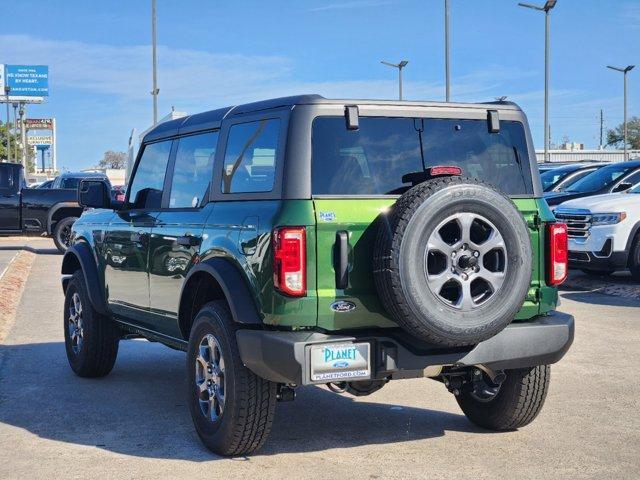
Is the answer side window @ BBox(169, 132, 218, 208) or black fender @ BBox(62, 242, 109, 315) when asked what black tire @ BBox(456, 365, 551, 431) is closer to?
side window @ BBox(169, 132, 218, 208)

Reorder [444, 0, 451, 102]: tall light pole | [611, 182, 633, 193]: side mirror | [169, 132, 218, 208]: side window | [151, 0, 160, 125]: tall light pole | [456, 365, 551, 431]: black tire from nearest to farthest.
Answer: [456, 365, 551, 431]: black tire < [169, 132, 218, 208]: side window < [611, 182, 633, 193]: side mirror < [444, 0, 451, 102]: tall light pole < [151, 0, 160, 125]: tall light pole

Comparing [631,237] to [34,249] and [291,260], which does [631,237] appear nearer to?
[291,260]

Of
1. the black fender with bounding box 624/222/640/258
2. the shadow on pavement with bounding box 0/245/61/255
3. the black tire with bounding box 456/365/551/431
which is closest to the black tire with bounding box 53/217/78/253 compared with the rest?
the shadow on pavement with bounding box 0/245/61/255

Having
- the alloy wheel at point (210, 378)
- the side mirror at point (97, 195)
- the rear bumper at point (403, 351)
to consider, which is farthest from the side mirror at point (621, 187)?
the alloy wheel at point (210, 378)

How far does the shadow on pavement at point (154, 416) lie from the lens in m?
6.05

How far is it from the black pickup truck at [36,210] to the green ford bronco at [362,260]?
17.8m

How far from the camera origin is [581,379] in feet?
26.2

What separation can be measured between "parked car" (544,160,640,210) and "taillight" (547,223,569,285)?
10.6 m

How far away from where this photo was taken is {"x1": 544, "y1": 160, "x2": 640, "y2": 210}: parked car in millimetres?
16234

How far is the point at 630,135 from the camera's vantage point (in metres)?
110

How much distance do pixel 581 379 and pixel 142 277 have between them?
3.52 m

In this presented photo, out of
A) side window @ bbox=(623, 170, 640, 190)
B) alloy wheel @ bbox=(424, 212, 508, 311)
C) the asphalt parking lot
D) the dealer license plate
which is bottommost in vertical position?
the asphalt parking lot

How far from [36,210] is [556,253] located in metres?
19.4

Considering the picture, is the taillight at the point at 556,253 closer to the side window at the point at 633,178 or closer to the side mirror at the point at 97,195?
the side mirror at the point at 97,195
